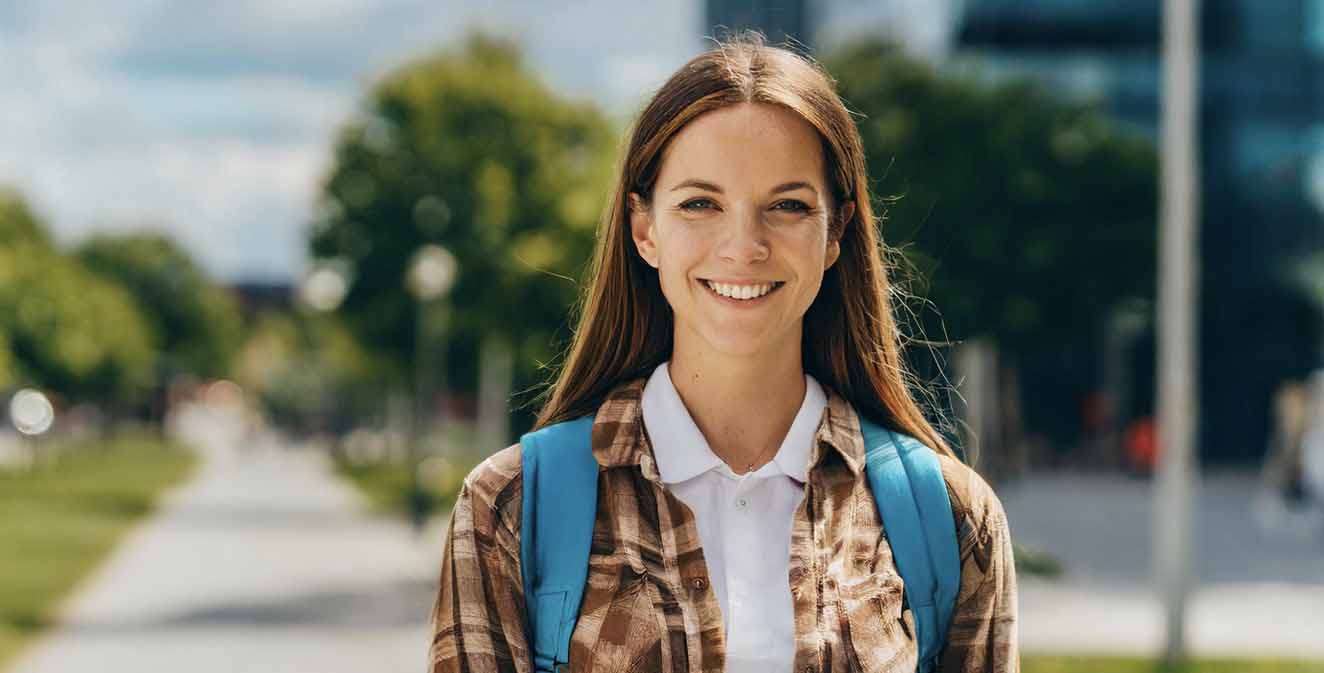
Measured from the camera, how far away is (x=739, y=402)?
Result: 2422mm

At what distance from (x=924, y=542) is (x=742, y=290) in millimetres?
374

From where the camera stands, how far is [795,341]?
97.0 inches

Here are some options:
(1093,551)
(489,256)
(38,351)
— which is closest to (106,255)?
(38,351)

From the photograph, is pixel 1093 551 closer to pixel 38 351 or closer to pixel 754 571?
pixel 754 571

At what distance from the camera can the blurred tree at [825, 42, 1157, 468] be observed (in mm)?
19844

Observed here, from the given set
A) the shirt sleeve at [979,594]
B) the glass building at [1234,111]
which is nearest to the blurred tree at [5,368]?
the glass building at [1234,111]

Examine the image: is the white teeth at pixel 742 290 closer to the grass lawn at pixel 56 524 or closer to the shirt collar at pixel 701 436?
the shirt collar at pixel 701 436

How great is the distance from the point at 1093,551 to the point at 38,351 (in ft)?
137

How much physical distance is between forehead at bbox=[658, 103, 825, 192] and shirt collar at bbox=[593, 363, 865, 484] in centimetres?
28

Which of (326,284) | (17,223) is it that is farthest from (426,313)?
(17,223)

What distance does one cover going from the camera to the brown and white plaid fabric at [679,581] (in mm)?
2215

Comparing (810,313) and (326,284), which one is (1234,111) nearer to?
(326,284)

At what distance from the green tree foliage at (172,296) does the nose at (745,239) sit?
98.0 metres

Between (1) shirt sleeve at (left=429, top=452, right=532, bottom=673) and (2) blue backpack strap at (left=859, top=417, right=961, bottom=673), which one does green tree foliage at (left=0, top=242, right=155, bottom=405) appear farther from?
(2) blue backpack strap at (left=859, top=417, right=961, bottom=673)
